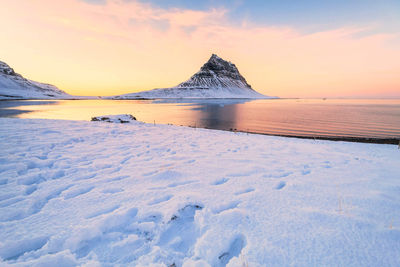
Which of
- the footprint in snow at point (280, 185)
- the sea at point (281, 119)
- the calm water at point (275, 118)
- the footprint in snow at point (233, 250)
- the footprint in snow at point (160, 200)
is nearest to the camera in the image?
the footprint in snow at point (233, 250)

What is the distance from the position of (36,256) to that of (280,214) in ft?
11.8

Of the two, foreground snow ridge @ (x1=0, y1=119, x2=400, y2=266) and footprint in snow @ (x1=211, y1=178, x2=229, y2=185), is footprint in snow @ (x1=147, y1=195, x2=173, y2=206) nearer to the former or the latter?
foreground snow ridge @ (x1=0, y1=119, x2=400, y2=266)

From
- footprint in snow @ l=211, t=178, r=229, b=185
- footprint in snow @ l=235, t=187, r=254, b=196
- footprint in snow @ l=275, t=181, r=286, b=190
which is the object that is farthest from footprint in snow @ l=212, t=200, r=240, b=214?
footprint in snow @ l=275, t=181, r=286, b=190

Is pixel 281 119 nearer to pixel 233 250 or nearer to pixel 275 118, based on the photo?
pixel 275 118

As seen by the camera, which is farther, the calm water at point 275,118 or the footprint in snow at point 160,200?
the calm water at point 275,118

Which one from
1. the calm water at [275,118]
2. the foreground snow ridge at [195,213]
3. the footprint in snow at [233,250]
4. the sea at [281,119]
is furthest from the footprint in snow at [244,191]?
the calm water at [275,118]

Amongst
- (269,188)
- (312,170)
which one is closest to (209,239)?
(269,188)

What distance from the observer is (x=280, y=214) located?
304 centimetres

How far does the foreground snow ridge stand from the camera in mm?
2285

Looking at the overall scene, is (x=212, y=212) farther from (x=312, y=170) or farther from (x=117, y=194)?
(x=312, y=170)

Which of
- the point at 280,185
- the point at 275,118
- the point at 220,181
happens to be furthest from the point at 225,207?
the point at 275,118

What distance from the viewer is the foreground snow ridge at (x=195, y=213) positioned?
7.50 ft

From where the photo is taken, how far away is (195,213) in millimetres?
3137

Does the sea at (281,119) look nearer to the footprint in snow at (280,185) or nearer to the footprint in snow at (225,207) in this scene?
the footprint in snow at (280,185)
